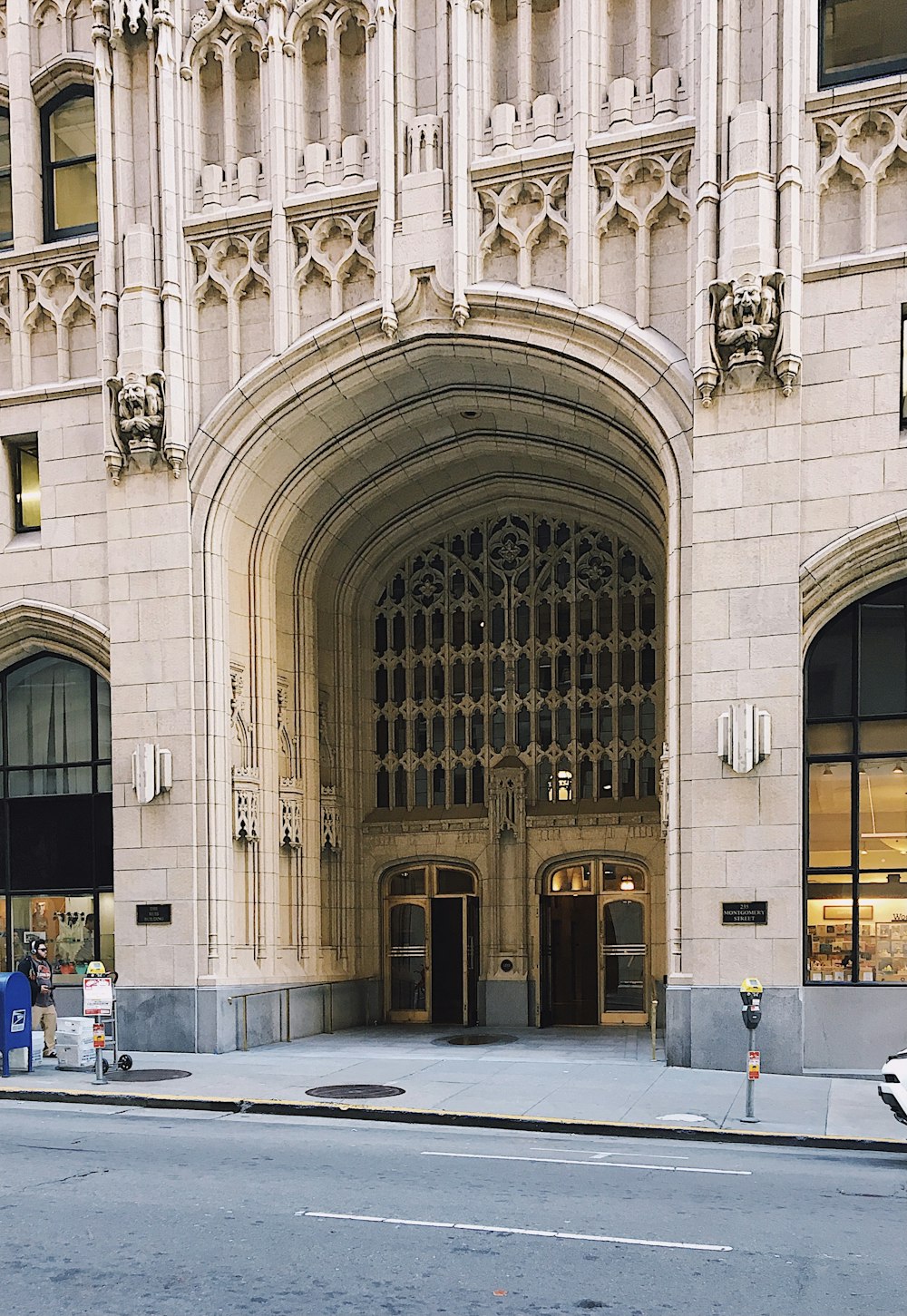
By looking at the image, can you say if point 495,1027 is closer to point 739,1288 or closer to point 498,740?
point 498,740

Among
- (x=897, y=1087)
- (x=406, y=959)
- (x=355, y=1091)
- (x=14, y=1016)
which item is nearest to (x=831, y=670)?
(x=897, y=1087)

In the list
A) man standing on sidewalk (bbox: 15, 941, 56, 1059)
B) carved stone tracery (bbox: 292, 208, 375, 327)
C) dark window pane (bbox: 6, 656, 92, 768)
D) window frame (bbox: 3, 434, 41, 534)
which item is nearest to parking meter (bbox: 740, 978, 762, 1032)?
man standing on sidewalk (bbox: 15, 941, 56, 1059)

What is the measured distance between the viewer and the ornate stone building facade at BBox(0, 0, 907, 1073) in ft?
49.7

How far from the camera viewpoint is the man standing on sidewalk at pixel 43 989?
16312 mm

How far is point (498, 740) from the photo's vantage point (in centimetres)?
2167

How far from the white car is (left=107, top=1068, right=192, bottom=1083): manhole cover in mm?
8570

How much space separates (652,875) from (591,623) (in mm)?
4507

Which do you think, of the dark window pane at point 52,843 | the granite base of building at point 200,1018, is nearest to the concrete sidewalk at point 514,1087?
the granite base of building at point 200,1018

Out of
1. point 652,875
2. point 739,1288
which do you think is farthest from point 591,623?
point 739,1288

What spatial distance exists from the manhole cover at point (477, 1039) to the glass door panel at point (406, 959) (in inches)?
92.5

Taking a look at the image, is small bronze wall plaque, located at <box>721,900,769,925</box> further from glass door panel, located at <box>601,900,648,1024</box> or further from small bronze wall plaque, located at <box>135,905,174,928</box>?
small bronze wall plaque, located at <box>135,905,174,928</box>

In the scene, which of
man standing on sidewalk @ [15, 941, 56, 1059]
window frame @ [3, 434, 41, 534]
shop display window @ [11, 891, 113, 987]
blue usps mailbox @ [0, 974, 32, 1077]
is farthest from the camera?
window frame @ [3, 434, 41, 534]

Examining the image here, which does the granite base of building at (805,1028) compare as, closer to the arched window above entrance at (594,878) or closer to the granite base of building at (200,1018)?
the arched window above entrance at (594,878)

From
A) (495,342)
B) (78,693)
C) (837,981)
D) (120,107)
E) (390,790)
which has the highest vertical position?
(120,107)
